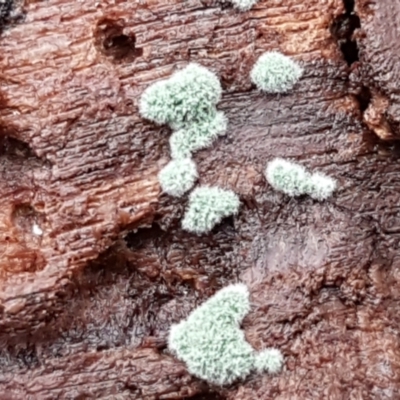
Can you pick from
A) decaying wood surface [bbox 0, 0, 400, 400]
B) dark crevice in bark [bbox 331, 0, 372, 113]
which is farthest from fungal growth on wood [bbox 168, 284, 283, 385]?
dark crevice in bark [bbox 331, 0, 372, 113]

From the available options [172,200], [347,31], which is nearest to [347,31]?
[347,31]

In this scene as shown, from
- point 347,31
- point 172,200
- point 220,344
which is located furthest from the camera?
point 347,31

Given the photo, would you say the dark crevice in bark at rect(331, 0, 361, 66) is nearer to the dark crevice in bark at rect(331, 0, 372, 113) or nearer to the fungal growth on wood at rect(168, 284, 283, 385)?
the dark crevice in bark at rect(331, 0, 372, 113)

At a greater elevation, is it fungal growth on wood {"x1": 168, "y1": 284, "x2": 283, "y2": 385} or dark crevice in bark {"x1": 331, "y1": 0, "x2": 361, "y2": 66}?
dark crevice in bark {"x1": 331, "y1": 0, "x2": 361, "y2": 66}

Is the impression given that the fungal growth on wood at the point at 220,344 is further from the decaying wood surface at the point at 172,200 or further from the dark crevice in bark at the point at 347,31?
the dark crevice in bark at the point at 347,31

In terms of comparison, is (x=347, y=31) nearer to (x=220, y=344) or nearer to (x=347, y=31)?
(x=347, y=31)

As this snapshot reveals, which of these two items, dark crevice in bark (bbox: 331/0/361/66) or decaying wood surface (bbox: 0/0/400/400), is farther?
dark crevice in bark (bbox: 331/0/361/66)

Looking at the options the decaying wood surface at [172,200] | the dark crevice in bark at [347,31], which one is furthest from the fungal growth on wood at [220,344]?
the dark crevice in bark at [347,31]

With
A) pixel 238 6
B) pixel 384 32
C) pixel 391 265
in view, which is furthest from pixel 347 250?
pixel 238 6

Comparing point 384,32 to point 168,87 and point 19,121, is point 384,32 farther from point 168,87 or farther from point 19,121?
point 19,121
